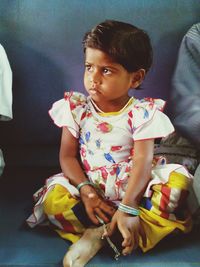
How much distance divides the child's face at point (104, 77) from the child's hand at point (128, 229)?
0.33m

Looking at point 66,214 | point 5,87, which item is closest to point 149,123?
point 66,214

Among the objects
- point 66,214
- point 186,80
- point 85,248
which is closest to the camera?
point 85,248

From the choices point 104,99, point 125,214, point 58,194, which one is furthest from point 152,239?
point 104,99

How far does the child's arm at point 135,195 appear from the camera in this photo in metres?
1.09

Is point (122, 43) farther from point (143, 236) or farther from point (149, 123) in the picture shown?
point (143, 236)

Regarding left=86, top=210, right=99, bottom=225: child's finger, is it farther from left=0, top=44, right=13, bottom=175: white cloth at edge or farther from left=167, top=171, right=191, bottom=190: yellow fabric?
left=0, top=44, right=13, bottom=175: white cloth at edge

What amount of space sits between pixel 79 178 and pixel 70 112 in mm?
198

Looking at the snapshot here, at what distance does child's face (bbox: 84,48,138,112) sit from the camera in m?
1.20

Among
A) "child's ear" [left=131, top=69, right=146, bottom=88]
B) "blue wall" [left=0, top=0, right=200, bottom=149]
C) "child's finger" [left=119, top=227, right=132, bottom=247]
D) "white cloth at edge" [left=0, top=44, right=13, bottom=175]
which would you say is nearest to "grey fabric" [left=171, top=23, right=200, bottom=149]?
"blue wall" [left=0, top=0, right=200, bottom=149]

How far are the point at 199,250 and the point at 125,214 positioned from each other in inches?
8.0

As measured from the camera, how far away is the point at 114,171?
1.26 m

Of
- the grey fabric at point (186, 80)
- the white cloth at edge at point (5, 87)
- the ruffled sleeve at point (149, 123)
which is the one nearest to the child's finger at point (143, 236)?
the ruffled sleeve at point (149, 123)

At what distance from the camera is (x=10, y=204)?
52.2 inches

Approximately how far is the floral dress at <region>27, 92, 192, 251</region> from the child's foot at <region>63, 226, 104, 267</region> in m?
0.05
